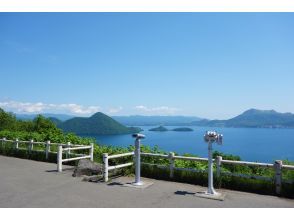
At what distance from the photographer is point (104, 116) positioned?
195 m

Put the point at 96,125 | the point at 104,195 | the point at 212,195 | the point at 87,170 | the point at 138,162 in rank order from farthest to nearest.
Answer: the point at 96,125, the point at 87,170, the point at 138,162, the point at 104,195, the point at 212,195

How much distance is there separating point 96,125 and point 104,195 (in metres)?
177

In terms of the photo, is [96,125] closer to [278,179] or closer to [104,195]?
[104,195]

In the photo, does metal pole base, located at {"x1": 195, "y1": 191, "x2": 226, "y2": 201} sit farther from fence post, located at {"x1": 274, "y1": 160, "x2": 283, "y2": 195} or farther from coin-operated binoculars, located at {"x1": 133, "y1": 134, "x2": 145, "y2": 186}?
coin-operated binoculars, located at {"x1": 133, "y1": 134, "x2": 145, "y2": 186}

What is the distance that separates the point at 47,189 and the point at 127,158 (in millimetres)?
3546

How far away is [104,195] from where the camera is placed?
770 cm

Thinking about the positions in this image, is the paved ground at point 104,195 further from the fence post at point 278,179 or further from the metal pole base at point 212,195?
the fence post at point 278,179

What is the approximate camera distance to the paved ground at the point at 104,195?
691 centimetres

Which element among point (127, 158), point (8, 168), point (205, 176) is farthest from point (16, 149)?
point (205, 176)

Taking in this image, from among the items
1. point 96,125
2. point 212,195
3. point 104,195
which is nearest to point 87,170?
point 104,195

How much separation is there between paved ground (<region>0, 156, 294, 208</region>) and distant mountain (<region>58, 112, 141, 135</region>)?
504ft

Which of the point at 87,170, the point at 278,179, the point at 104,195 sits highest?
the point at 278,179

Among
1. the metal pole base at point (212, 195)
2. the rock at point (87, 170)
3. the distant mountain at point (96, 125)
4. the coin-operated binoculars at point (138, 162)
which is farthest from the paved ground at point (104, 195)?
the distant mountain at point (96, 125)

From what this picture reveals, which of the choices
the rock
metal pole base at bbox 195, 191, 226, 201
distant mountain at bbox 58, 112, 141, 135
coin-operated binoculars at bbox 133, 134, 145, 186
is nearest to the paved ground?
metal pole base at bbox 195, 191, 226, 201
